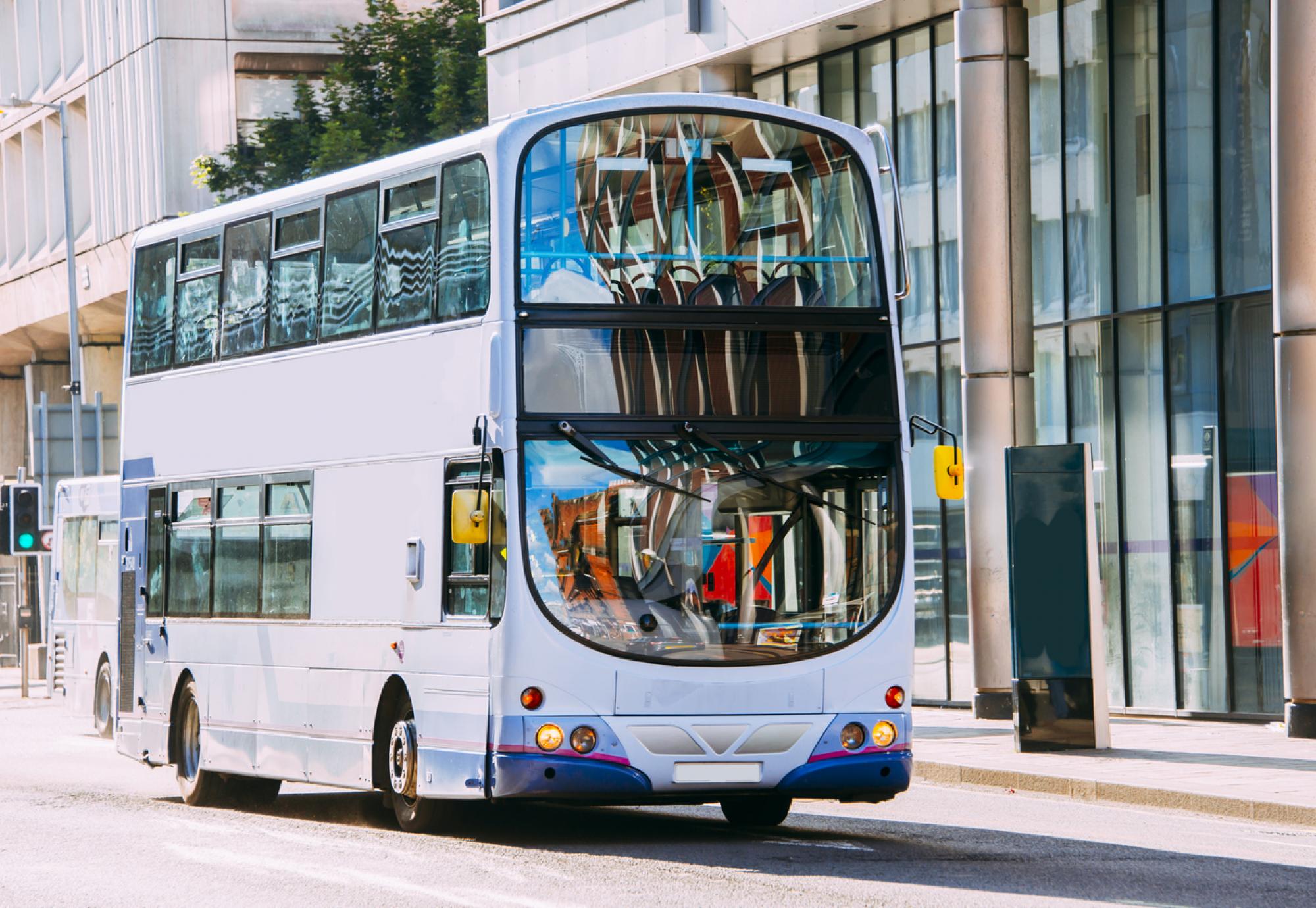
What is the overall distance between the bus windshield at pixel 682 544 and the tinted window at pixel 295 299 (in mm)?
3121

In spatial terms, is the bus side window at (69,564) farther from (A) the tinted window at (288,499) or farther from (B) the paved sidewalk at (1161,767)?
(A) the tinted window at (288,499)

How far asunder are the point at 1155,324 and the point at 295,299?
1116 centimetres

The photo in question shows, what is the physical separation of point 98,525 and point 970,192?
1186cm

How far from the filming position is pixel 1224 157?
22656 millimetres

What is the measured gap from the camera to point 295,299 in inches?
607

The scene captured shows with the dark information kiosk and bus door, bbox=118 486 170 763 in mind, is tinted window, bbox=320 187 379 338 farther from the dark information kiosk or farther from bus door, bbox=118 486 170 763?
the dark information kiosk

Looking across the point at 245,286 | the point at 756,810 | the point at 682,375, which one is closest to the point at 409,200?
the point at 682,375

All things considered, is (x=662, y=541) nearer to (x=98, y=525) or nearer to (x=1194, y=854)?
(x=1194, y=854)

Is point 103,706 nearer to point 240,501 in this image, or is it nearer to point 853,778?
point 240,501

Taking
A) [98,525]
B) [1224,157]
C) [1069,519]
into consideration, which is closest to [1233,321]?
[1224,157]

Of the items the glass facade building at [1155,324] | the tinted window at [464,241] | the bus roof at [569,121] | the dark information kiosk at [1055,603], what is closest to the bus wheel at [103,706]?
the glass facade building at [1155,324]

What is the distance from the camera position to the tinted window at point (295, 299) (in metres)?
15.2

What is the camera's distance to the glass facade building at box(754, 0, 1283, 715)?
73.5ft

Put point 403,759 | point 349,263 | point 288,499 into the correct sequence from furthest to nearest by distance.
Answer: point 288,499 < point 349,263 < point 403,759
